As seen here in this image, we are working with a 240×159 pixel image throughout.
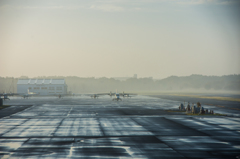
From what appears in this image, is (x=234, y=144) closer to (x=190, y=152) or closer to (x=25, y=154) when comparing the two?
(x=190, y=152)

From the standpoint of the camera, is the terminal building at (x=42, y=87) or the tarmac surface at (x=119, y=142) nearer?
the tarmac surface at (x=119, y=142)

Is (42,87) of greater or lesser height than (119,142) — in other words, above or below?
above

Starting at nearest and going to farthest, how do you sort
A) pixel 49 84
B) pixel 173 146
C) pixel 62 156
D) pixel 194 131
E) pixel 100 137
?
pixel 62 156 < pixel 173 146 < pixel 100 137 < pixel 194 131 < pixel 49 84

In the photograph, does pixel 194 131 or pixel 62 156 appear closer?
pixel 62 156

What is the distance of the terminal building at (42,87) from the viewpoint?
157375 mm

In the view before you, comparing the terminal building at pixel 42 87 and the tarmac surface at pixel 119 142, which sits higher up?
the terminal building at pixel 42 87

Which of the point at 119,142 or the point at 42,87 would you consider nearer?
the point at 119,142

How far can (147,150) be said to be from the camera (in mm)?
21219

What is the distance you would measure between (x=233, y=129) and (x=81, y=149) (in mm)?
20259

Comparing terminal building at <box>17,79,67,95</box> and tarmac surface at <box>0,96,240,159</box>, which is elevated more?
terminal building at <box>17,79,67,95</box>

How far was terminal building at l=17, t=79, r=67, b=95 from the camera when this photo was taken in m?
157

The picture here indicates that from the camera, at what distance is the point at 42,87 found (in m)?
160

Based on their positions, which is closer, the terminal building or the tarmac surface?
the tarmac surface

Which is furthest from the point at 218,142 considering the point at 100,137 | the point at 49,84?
the point at 49,84
